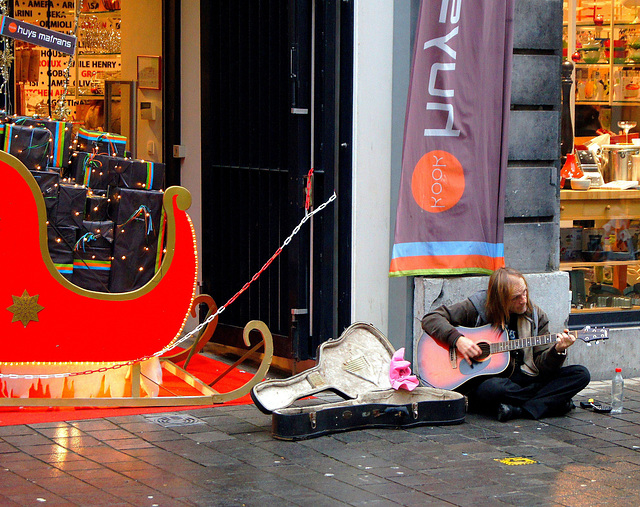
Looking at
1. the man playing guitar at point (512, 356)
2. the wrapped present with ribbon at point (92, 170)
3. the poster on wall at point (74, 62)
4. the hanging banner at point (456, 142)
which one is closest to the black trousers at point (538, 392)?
the man playing guitar at point (512, 356)

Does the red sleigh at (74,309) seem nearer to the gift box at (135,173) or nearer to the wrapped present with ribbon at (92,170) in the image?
the gift box at (135,173)

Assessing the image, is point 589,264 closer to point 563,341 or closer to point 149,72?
point 563,341

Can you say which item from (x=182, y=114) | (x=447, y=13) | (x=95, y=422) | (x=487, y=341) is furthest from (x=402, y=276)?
(x=182, y=114)

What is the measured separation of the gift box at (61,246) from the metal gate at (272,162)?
1.64m

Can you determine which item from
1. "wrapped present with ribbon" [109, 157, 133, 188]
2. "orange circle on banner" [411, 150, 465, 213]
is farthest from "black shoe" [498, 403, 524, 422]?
"wrapped present with ribbon" [109, 157, 133, 188]

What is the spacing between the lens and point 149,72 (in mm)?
8688

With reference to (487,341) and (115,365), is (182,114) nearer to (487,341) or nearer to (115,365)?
(115,365)

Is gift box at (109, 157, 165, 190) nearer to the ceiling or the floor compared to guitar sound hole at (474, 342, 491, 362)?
nearer to the ceiling

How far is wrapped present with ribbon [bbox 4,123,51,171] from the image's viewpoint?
235 inches

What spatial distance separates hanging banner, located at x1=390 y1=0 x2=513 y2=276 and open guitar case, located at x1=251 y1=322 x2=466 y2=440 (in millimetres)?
612

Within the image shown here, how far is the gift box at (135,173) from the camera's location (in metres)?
6.34

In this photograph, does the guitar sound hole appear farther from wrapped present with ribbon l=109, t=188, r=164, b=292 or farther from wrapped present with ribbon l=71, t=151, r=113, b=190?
wrapped present with ribbon l=71, t=151, r=113, b=190

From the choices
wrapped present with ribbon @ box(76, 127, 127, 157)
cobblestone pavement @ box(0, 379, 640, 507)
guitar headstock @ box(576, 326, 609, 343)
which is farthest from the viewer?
wrapped present with ribbon @ box(76, 127, 127, 157)

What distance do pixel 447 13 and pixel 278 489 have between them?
3311 mm
